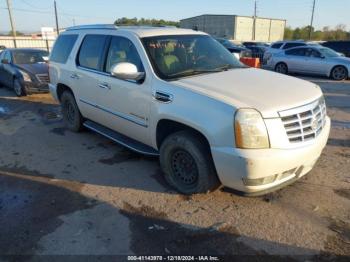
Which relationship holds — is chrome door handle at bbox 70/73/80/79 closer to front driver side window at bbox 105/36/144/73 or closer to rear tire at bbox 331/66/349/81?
front driver side window at bbox 105/36/144/73

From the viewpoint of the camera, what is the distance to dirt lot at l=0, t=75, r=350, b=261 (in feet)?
10.0

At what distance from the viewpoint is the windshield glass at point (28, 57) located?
11164 millimetres

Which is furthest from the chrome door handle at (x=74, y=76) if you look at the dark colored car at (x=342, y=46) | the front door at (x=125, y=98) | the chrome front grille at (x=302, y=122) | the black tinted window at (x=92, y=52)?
the dark colored car at (x=342, y=46)

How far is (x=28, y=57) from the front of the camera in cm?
1139

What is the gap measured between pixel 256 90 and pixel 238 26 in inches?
3155

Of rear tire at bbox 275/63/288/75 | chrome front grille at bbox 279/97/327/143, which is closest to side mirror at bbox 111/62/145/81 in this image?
chrome front grille at bbox 279/97/327/143

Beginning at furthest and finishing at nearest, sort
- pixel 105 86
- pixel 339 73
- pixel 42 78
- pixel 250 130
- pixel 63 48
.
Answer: pixel 339 73 < pixel 42 78 < pixel 63 48 < pixel 105 86 < pixel 250 130

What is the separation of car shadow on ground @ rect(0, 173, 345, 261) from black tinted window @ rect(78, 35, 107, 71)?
213cm

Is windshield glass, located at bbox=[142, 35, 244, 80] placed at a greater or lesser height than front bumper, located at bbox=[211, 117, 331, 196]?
greater

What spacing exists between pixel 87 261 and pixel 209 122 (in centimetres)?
171

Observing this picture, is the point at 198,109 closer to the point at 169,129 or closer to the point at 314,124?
the point at 169,129

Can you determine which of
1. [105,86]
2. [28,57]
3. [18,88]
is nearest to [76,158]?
[105,86]

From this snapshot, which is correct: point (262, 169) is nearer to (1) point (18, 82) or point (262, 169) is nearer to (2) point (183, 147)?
(2) point (183, 147)

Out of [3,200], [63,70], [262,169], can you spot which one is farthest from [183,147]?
[63,70]
